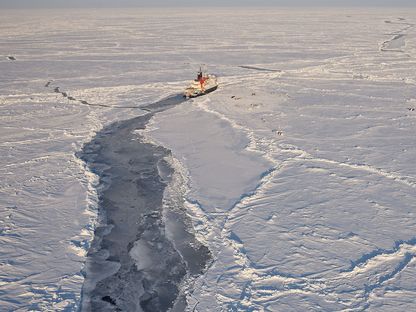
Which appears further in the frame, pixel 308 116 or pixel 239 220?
pixel 308 116

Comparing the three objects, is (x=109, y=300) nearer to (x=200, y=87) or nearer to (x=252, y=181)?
(x=252, y=181)

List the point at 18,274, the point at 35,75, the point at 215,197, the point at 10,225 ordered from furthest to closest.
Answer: the point at 35,75 → the point at 215,197 → the point at 10,225 → the point at 18,274

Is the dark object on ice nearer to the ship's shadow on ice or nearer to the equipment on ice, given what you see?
the ship's shadow on ice

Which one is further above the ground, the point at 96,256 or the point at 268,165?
the point at 268,165

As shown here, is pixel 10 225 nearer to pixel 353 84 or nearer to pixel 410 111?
pixel 410 111

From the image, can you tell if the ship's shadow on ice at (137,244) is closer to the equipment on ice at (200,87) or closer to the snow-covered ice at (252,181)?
the snow-covered ice at (252,181)

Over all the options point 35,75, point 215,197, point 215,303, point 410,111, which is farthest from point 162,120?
point 35,75

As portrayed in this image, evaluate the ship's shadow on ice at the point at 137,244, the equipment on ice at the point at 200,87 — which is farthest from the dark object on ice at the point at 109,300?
Result: the equipment on ice at the point at 200,87

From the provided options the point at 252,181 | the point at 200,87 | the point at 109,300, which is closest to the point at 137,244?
the point at 109,300
